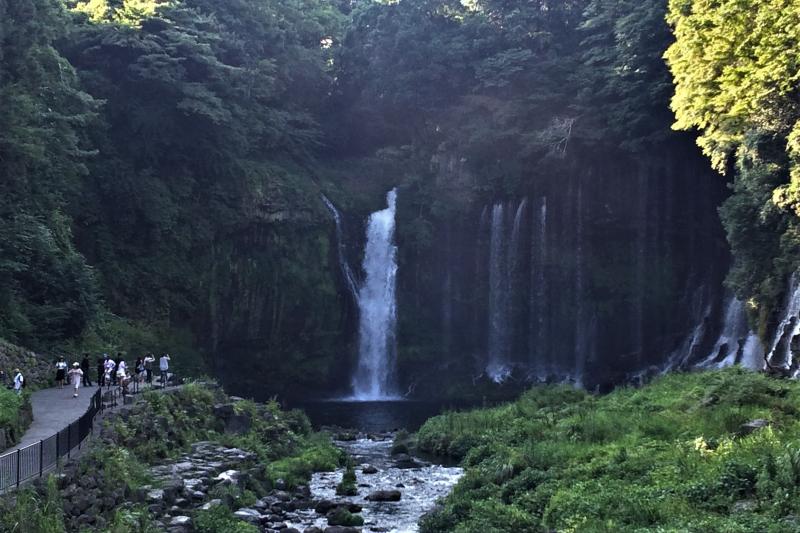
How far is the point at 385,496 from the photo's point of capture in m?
20.5

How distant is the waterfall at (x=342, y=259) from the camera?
47906 mm

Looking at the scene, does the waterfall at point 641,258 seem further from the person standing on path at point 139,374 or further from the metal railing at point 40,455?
the metal railing at point 40,455

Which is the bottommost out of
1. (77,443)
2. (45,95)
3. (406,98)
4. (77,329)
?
(77,443)

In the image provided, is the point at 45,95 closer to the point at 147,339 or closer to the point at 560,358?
the point at 147,339

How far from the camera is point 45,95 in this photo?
1464 inches

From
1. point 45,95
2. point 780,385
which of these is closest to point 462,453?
point 780,385

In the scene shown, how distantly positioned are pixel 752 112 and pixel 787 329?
8.44 meters

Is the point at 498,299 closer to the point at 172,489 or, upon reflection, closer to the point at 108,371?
the point at 108,371

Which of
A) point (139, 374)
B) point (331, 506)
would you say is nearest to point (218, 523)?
point (331, 506)

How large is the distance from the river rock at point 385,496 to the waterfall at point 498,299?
2755 centimetres

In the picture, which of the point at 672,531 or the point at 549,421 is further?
the point at 549,421

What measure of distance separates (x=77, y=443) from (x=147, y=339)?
84.4 feet

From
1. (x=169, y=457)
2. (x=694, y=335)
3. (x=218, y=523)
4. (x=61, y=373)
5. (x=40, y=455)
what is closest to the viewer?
(x=40, y=455)

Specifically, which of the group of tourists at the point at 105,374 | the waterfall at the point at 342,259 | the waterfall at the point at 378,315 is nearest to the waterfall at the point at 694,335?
the waterfall at the point at 378,315
